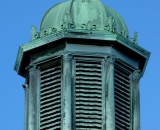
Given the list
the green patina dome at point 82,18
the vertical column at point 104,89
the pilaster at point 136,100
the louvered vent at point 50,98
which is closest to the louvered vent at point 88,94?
the vertical column at point 104,89

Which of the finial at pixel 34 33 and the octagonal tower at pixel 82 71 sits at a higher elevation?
the finial at pixel 34 33

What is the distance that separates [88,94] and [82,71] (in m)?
0.89

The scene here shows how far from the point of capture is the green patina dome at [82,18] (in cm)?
4591

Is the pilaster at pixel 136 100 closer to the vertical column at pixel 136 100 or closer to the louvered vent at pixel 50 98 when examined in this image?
the vertical column at pixel 136 100

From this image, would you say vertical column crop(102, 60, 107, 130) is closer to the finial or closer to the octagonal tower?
the octagonal tower

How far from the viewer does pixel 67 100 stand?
4453cm

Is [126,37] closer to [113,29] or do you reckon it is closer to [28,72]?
[113,29]

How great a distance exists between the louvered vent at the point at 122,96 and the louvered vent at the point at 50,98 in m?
2.06

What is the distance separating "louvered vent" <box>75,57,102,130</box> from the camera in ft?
146

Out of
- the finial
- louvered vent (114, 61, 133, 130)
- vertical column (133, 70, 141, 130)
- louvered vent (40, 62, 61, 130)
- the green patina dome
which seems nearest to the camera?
louvered vent (40, 62, 61, 130)

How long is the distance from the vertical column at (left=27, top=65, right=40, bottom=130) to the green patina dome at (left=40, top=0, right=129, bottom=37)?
4.77 feet

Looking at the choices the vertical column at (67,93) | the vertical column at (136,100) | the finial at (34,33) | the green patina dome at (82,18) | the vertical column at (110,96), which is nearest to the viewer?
the vertical column at (67,93)

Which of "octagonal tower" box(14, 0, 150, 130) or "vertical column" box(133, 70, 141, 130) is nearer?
"octagonal tower" box(14, 0, 150, 130)

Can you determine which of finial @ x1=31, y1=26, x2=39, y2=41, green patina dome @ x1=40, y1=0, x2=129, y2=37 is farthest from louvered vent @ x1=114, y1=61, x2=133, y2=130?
finial @ x1=31, y1=26, x2=39, y2=41
